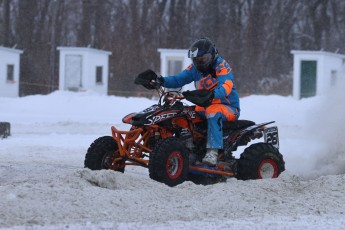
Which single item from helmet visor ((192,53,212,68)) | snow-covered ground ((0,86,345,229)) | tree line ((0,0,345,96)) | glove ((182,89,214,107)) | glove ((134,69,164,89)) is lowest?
snow-covered ground ((0,86,345,229))

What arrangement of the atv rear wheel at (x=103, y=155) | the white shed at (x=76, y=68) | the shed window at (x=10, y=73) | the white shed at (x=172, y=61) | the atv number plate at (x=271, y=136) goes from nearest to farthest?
the atv rear wheel at (x=103, y=155) → the atv number plate at (x=271, y=136) → the white shed at (x=172, y=61) → the white shed at (x=76, y=68) → the shed window at (x=10, y=73)

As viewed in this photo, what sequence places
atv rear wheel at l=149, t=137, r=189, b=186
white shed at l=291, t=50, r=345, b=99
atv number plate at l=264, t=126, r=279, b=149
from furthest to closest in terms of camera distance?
white shed at l=291, t=50, r=345, b=99
atv number plate at l=264, t=126, r=279, b=149
atv rear wheel at l=149, t=137, r=189, b=186

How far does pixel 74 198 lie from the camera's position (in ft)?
24.7

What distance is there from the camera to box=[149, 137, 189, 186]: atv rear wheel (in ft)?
30.5

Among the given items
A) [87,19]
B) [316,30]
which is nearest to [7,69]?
[87,19]

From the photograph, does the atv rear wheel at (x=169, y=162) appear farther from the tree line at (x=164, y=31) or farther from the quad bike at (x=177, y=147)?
the tree line at (x=164, y=31)

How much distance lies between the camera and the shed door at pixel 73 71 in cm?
4497

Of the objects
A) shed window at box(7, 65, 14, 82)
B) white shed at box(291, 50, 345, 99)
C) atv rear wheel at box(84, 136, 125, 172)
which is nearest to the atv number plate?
atv rear wheel at box(84, 136, 125, 172)

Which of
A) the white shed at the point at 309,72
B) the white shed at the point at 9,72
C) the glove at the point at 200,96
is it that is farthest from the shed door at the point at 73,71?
the glove at the point at 200,96

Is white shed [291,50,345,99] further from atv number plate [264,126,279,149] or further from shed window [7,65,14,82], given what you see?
atv number plate [264,126,279,149]

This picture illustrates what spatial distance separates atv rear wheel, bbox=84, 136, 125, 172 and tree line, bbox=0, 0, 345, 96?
45.2 m

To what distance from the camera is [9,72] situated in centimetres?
4588

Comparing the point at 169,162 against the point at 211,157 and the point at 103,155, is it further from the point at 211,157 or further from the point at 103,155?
the point at 103,155

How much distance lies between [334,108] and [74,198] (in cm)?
738
